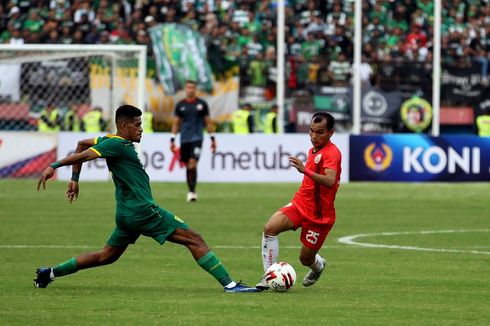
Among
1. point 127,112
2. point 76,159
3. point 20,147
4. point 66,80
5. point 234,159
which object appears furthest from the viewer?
point 66,80

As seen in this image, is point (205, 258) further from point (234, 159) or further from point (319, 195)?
point (234, 159)

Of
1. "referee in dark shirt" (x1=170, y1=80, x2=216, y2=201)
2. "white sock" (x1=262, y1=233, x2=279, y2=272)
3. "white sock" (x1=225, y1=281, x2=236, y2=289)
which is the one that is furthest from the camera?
"referee in dark shirt" (x1=170, y1=80, x2=216, y2=201)

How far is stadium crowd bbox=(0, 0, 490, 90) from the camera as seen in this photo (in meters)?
37.9

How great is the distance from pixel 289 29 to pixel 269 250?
28.1m

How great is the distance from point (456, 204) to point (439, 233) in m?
6.58

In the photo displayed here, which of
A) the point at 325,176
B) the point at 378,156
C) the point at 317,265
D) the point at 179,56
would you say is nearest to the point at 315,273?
the point at 317,265

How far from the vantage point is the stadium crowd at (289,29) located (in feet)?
124

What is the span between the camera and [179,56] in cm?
3741

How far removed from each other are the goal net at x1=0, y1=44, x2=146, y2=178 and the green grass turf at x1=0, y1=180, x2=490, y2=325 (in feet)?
15.0

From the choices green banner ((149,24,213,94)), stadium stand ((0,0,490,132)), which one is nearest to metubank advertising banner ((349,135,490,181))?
stadium stand ((0,0,490,132))

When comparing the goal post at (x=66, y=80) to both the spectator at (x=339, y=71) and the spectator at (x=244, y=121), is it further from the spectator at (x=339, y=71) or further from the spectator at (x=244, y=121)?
the spectator at (x=339, y=71)

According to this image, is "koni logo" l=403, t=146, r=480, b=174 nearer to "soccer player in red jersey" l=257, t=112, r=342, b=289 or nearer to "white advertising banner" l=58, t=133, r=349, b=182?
"white advertising banner" l=58, t=133, r=349, b=182

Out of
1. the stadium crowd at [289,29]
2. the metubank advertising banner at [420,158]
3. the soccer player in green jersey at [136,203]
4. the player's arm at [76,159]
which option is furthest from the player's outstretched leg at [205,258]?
the stadium crowd at [289,29]

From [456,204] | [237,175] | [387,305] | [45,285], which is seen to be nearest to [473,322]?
[387,305]
